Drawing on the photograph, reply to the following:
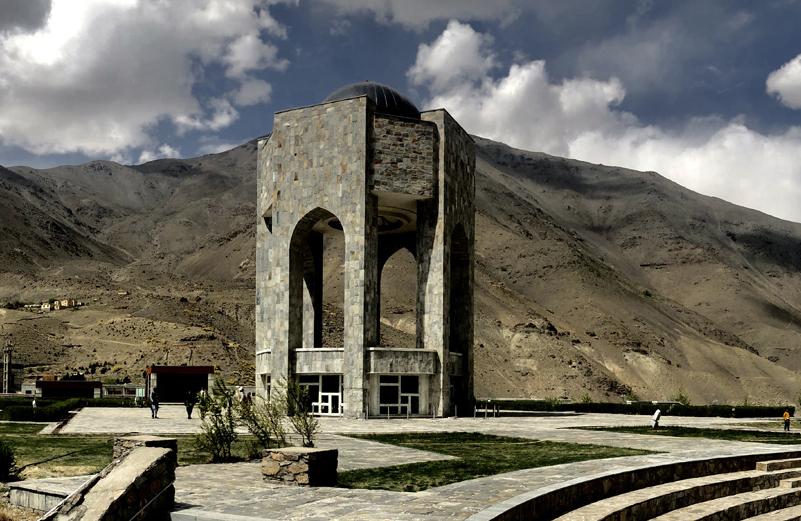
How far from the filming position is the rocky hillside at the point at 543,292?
84.9m

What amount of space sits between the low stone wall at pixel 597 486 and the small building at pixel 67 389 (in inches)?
1939

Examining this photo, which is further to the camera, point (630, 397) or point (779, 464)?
point (630, 397)

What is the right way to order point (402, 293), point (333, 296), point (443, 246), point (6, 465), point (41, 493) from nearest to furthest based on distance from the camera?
point (41, 493) < point (6, 465) < point (443, 246) < point (402, 293) < point (333, 296)

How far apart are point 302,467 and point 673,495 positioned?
694cm

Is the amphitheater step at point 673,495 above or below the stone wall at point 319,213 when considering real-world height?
below

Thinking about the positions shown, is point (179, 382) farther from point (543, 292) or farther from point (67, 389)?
point (543, 292)

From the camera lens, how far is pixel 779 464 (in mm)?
19078

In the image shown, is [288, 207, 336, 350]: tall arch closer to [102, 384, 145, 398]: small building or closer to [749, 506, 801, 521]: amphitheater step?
[102, 384, 145, 398]: small building

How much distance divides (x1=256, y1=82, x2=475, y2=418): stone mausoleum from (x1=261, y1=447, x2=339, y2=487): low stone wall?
24.9m

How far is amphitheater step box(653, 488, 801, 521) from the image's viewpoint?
14.1 meters

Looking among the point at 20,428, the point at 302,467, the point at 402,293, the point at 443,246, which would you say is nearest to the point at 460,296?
the point at 443,246

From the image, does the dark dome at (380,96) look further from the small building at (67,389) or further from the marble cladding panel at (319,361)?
the small building at (67,389)

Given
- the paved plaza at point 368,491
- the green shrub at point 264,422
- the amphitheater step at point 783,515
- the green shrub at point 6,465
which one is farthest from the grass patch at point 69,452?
the amphitheater step at point 783,515

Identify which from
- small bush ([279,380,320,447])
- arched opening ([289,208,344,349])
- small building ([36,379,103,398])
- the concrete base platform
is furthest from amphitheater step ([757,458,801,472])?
small building ([36,379,103,398])
